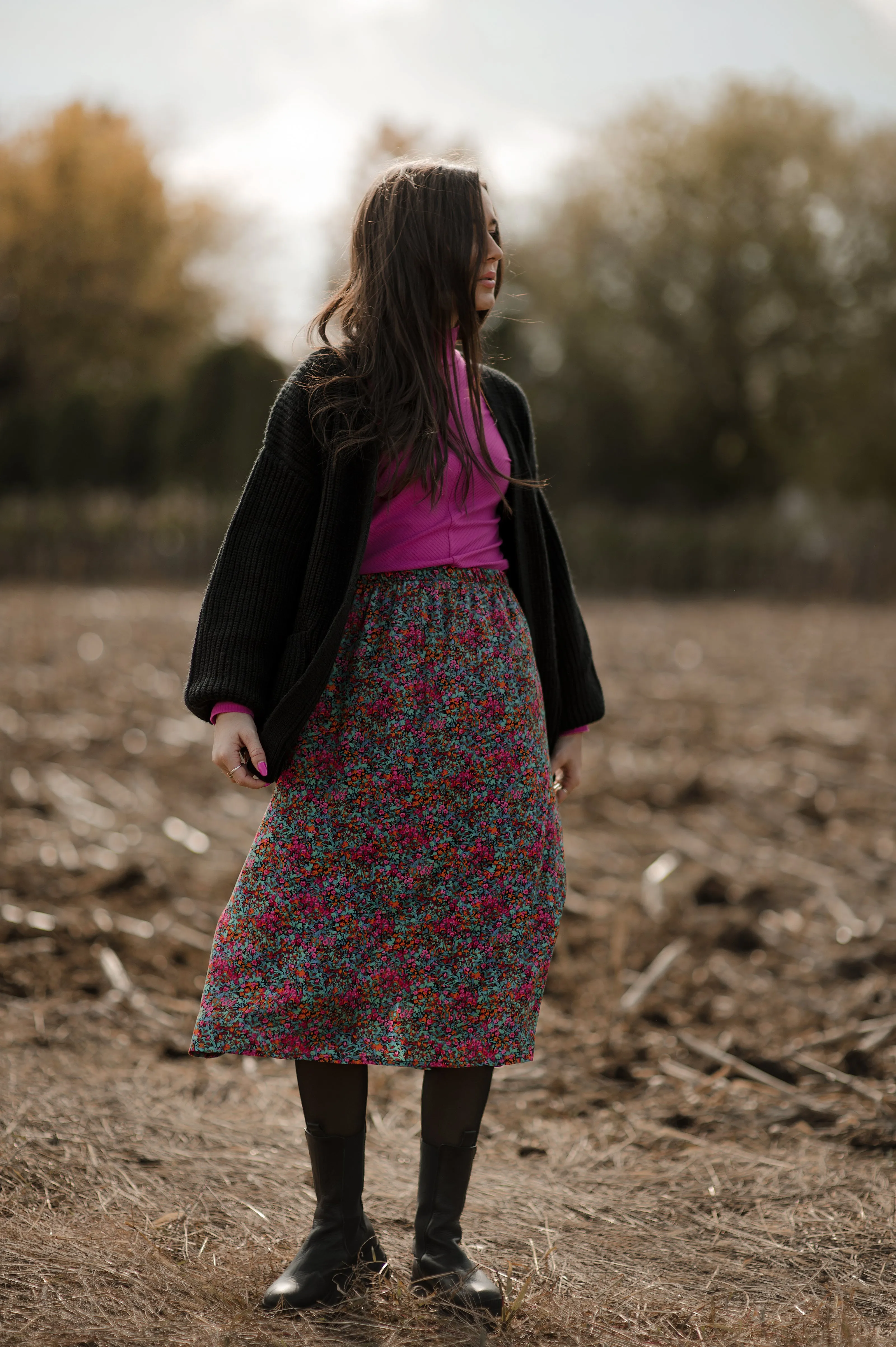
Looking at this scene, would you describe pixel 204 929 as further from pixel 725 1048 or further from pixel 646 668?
pixel 646 668

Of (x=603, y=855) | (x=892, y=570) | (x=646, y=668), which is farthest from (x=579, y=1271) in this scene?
(x=892, y=570)

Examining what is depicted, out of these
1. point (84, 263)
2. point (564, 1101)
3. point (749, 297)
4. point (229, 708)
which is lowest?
point (564, 1101)

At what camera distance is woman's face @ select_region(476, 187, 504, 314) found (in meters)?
1.87

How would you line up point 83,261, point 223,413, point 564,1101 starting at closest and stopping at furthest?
1. point 564,1101
2. point 223,413
3. point 83,261

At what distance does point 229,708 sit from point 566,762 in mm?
611

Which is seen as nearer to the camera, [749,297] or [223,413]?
[223,413]

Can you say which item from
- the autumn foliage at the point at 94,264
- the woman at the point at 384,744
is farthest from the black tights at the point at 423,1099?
the autumn foliage at the point at 94,264

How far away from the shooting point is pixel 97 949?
349 centimetres

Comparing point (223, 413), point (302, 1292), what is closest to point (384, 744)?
point (302, 1292)

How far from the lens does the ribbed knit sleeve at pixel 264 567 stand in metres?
1.81

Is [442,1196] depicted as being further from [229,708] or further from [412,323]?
[412,323]

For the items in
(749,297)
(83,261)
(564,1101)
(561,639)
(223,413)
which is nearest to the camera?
(561,639)

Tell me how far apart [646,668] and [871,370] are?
15371 mm

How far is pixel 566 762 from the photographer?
2.12 metres
